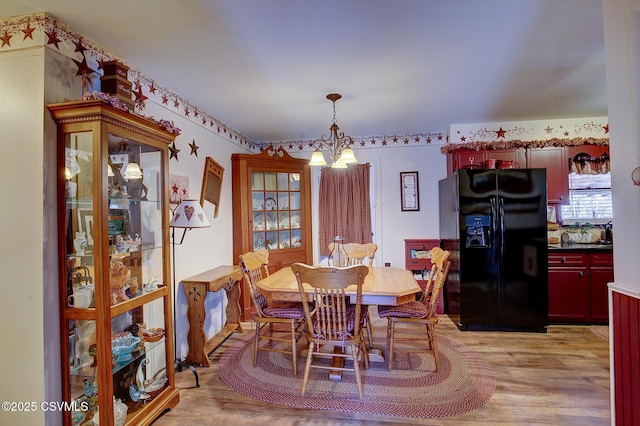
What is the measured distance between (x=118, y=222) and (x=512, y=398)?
2891 millimetres

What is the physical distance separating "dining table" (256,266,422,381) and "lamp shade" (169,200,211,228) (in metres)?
0.71

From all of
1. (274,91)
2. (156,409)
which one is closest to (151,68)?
(274,91)

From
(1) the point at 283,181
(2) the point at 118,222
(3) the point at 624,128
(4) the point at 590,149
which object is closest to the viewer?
(3) the point at 624,128

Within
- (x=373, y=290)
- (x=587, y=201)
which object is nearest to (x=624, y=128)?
(x=373, y=290)

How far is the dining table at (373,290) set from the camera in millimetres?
2260

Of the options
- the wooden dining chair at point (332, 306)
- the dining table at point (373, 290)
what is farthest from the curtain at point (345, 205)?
the wooden dining chair at point (332, 306)

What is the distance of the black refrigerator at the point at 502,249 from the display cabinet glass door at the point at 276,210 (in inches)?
83.5

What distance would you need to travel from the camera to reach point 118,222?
1889 millimetres

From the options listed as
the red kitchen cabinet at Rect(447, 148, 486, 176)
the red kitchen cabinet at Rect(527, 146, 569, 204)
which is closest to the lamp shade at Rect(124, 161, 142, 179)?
the red kitchen cabinet at Rect(447, 148, 486, 176)

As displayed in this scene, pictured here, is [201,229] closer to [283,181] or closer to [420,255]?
[283,181]

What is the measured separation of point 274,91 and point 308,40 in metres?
0.89

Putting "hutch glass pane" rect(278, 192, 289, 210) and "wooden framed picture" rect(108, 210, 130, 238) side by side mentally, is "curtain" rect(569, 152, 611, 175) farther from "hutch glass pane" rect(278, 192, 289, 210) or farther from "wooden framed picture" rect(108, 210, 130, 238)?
"wooden framed picture" rect(108, 210, 130, 238)

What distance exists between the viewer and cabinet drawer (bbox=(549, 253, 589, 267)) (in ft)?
11.4

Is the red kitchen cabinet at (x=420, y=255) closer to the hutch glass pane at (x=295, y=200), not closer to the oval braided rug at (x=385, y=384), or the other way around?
the oval braided rug at (x=385, y=384)
